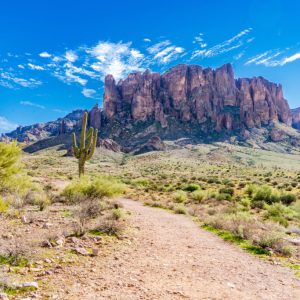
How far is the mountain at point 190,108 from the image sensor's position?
126438 mm

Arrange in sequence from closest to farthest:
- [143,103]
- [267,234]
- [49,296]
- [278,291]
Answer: [49,296] < [278,291] < [267,234] < [143,103]

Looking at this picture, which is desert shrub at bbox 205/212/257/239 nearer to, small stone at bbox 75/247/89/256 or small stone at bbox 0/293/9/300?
small stone at bbox 75/247/89/256

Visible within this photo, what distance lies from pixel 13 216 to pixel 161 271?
7.02 m

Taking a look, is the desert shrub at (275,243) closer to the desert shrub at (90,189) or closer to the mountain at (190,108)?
the desert shrub at (90,189)

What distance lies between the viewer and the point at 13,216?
1076cm

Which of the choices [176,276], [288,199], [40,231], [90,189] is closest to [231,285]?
[176,276]

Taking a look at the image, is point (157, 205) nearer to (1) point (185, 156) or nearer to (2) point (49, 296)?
(2) point (49, 296)

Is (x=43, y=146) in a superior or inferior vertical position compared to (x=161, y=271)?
superior

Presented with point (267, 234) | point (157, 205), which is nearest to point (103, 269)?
point (267, 234)

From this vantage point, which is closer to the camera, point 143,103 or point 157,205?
point 157,205

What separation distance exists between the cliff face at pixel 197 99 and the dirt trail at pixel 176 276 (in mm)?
123291

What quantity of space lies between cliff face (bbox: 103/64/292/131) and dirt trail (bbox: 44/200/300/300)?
123 m

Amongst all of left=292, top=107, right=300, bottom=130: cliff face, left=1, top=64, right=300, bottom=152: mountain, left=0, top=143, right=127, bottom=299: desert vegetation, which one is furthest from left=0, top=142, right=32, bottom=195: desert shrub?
left=292, top=107, right=300, bottom=130: cliff face

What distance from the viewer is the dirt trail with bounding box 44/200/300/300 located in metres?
5.30
